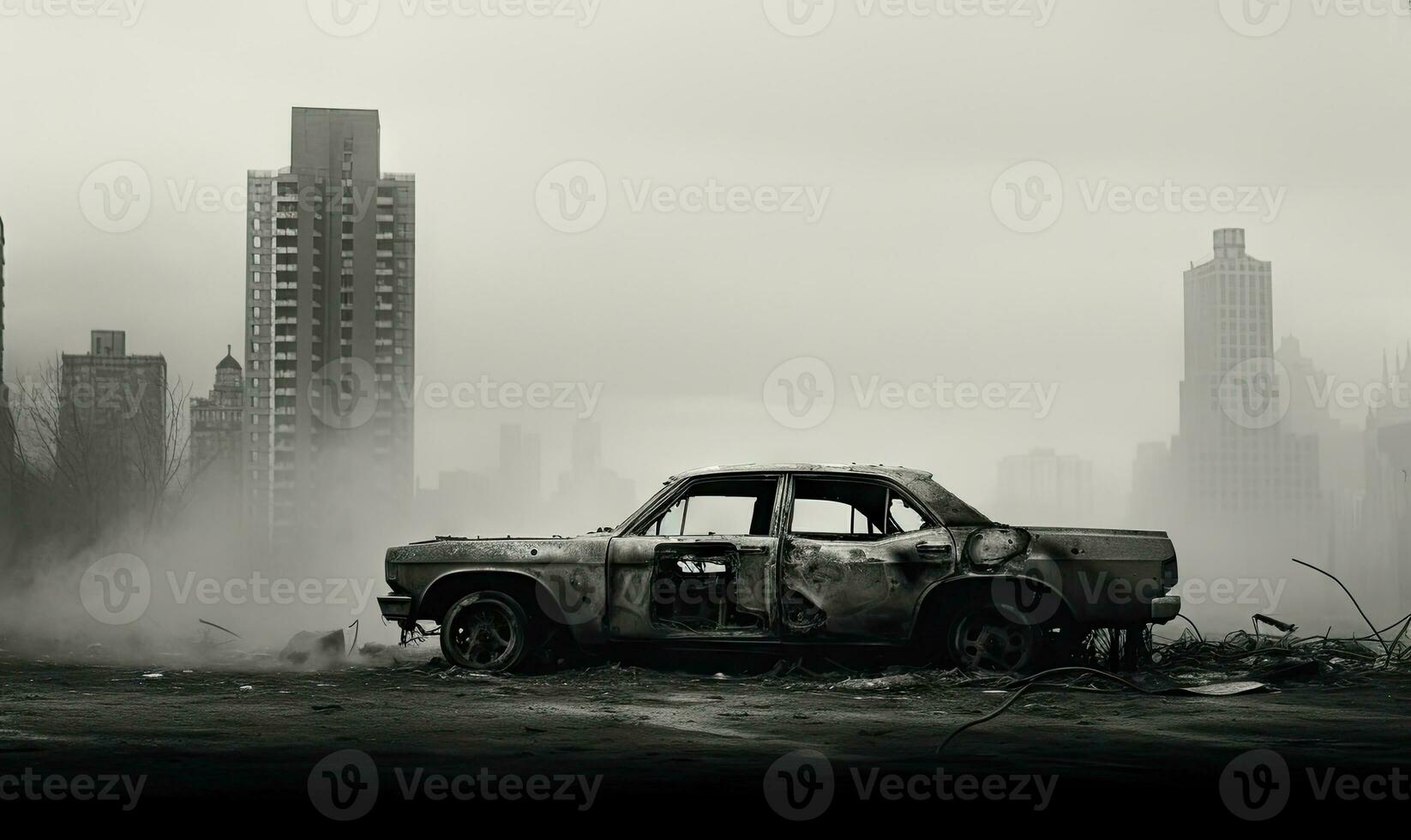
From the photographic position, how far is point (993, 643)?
997cm

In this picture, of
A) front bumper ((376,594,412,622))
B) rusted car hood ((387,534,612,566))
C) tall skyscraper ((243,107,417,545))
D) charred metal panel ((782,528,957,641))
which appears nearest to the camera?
charred metal panel ((782,528,957,641))

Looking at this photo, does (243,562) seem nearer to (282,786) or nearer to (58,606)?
(58,606)

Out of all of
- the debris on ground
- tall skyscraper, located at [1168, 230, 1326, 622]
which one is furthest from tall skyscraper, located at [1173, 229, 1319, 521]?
the debris on ground

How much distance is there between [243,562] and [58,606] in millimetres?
50279

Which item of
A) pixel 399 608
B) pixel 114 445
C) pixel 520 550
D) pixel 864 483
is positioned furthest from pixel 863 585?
pixel 114 445

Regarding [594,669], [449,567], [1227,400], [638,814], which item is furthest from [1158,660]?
[1227,400]

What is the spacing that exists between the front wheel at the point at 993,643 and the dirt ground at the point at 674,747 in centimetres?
28

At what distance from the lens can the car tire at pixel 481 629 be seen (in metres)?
10.5

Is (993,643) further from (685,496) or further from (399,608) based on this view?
(399,608)

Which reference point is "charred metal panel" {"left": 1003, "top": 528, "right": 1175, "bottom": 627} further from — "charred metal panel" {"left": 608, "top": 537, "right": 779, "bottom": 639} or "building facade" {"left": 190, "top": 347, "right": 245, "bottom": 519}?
"building facade" {"left": 190, "top": 347, "right": 245, "bottom": 519}

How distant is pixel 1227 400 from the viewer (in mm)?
152000

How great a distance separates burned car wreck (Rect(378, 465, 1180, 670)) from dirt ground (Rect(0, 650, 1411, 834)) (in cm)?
37

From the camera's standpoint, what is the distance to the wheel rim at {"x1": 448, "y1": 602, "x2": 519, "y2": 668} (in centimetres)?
1059

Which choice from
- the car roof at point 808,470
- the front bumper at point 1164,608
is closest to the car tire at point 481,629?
the car roof at point 808,470
